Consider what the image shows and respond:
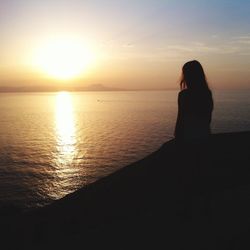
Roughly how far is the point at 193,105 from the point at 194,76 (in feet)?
2.23

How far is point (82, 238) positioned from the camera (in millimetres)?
6430

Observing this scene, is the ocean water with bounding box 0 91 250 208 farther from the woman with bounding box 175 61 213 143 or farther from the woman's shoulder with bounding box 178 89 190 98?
the woman's shoulder with bounding box 178 89 190 98

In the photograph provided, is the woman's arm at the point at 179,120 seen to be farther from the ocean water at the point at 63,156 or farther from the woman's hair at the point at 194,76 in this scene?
the ocean water at the point at 63,156

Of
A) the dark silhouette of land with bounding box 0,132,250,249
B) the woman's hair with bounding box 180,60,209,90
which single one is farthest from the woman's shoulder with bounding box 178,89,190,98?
the dark silhouette of land with bounding box 0,132,250,249

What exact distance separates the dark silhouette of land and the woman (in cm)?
35

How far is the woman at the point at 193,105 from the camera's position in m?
6.94

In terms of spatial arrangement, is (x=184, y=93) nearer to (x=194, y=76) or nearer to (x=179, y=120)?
(x=194, y=76)

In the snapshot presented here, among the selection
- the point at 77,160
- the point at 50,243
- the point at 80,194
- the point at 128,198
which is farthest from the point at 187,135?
the point at 77,160

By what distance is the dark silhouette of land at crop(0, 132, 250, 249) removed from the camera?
624 cm

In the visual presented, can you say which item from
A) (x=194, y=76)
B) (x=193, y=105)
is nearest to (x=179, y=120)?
(x=193, y=105)

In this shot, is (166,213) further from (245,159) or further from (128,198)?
(245,159)

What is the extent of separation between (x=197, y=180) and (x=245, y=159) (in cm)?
159

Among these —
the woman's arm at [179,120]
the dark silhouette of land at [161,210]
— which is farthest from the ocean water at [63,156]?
the woman's arm at [179,120]

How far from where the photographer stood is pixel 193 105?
279 inches
